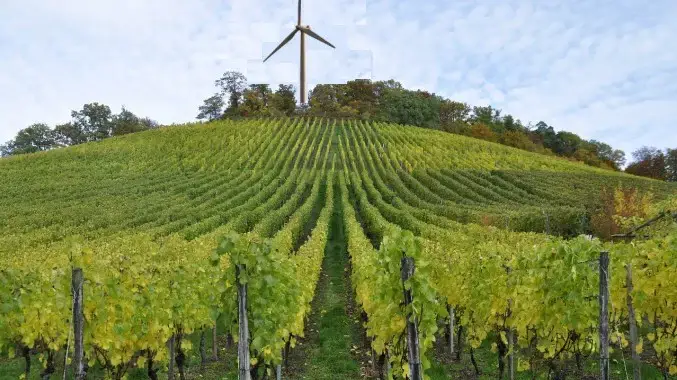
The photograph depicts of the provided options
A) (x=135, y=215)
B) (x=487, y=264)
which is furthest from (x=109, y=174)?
(x=487, y=264)

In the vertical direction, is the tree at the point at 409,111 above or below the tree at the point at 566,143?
above

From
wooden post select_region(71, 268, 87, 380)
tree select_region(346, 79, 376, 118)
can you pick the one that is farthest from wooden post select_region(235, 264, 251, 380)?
tree select_region(346, 79, 376, 118)

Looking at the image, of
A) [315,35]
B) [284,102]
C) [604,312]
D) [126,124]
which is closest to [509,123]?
[284,102]

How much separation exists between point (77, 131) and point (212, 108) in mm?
27714

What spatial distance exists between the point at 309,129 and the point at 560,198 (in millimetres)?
41550

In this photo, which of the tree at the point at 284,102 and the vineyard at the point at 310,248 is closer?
the vineyard at the point at 310,248

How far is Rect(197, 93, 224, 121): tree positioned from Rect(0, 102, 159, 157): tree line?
42.2 feet

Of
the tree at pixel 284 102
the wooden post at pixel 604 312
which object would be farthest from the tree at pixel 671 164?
the wooden post at pixel 604 312

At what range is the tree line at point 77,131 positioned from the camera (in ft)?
323

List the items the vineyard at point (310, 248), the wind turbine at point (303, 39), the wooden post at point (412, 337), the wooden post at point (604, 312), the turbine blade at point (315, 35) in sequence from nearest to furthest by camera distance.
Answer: the wooden post at point (412, 337) < the wooden post at point (604, 312) < the vineyard at point (310, 248) < the wind turbine at point (303, 39) < the turbine blade at point (315, 35)

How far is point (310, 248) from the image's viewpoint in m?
16.2

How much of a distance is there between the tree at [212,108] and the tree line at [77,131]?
1287 cm

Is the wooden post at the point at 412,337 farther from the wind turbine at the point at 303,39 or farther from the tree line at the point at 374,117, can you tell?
the tree line at the point at 374,117

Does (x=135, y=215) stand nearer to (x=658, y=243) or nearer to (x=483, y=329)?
(x=483, y=329)
